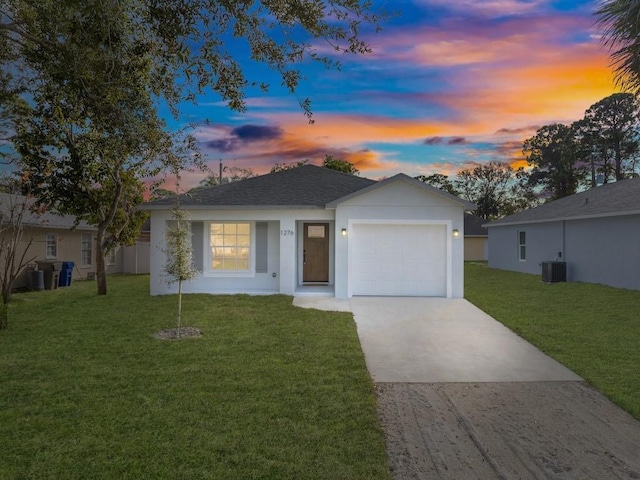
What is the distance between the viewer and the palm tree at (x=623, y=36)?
19.7ft

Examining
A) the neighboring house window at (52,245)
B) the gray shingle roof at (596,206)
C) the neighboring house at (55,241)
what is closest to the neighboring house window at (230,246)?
the neighboring house at (55,241)

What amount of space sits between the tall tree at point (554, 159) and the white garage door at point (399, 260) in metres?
34.6

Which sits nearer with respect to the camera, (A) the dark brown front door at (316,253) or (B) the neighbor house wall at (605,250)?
(A) the dark brown front door at (316,253)

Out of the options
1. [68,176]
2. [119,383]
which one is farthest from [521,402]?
[68,176]

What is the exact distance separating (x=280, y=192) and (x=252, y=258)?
2.28 metres

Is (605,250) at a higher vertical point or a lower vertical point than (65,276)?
higher

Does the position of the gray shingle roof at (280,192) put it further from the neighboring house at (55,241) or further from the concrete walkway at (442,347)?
the neighboring house at (55,241)

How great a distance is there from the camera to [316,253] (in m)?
15.0

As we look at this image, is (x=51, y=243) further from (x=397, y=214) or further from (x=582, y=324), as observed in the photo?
(x=582, y=324)

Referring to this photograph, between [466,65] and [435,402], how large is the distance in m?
10.2

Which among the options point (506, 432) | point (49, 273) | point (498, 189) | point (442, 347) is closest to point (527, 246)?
point (442, 347)

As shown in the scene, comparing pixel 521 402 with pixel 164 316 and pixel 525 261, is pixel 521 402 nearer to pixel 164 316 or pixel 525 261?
pixel 164 316

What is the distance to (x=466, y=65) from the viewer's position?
12453 mm

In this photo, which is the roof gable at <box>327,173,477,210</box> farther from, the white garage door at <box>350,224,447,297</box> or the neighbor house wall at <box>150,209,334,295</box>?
the neighbor house wall at <box>150,209,334,295</box>
